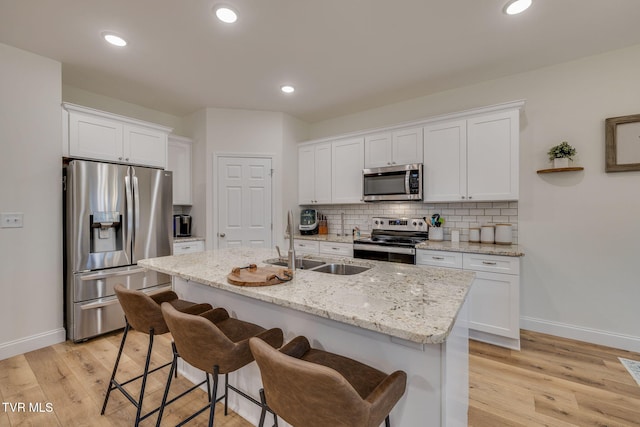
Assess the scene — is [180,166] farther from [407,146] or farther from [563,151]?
[563,151]

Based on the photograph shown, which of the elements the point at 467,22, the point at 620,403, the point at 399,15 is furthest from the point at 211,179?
the point at 620,403

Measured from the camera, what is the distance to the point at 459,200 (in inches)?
124

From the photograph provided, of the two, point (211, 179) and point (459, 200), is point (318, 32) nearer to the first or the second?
point (459, 200)

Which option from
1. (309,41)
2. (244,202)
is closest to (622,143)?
(309,41)

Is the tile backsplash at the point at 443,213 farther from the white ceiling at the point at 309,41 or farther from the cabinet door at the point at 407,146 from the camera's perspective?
the white ceiling at the point at 309,41

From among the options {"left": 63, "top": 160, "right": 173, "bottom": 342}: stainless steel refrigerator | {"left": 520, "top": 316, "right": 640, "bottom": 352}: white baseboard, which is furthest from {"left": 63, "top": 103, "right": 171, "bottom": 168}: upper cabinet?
{"left": 520, "top": 316, "right": 640, "bottom": 352}: white baseboard

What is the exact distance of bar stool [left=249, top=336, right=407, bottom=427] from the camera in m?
0.81

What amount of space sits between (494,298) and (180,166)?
13.8ft

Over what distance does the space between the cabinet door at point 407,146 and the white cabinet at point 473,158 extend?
0.27 feet

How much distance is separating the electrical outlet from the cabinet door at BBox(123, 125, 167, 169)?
3.47ft

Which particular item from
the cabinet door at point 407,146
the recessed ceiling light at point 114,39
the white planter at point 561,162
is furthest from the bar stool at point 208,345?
the white planter at point 561,162

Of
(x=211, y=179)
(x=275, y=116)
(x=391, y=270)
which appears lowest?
(x=391, y=270)

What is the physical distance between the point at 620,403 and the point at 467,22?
288 centimetres

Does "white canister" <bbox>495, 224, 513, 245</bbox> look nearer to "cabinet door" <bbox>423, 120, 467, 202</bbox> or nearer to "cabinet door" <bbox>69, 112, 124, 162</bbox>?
"cabinet door" <bbox>423, 120, 467, 202</bbox>
